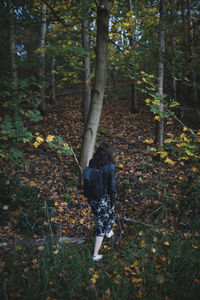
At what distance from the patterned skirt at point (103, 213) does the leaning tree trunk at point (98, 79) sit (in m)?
2.04

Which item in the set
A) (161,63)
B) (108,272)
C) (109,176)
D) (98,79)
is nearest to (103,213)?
(109,176)

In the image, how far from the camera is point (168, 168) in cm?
603

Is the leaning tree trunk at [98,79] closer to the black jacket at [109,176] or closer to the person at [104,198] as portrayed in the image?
the person at [104,198]

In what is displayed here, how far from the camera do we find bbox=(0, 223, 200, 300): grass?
2283mm

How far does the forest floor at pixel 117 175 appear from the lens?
4398mm

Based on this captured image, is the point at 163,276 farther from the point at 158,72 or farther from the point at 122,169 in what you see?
the point at 158,72

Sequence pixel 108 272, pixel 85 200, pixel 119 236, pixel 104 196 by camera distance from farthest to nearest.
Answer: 1. pixel 85 200
2. pixel 119 236
3. pixel 104 196
4. pixel 108 272

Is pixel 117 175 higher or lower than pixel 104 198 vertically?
lower

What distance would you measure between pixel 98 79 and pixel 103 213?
3.11 meters

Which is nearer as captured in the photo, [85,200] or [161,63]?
[85,200]

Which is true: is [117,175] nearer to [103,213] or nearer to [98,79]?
[103,213]

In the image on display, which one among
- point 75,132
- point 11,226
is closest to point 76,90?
point 75,132

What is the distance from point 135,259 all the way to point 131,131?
611cm

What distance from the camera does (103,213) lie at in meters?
3.15
